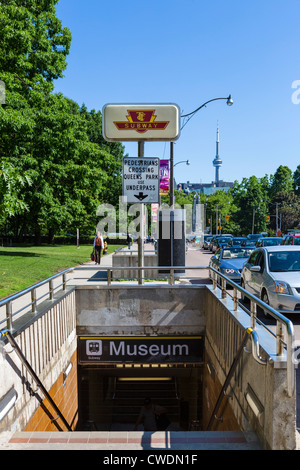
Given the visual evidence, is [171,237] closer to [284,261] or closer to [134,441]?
[284,261]

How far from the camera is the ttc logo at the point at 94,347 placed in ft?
32.6

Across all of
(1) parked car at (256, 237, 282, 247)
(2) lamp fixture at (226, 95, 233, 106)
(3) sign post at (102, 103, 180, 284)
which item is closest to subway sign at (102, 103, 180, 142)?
(3) sign post at (102, 103, 180, 284)

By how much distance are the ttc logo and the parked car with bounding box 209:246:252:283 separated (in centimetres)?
589

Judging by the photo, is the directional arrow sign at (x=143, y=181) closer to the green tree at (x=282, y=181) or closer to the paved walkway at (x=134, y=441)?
the paved walkway at (x=134, y=441)

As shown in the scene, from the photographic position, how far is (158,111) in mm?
8859

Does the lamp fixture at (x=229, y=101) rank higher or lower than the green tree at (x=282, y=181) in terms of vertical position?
lower

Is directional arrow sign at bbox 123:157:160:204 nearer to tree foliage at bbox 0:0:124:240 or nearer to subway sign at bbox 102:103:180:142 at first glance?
subway sign at bbox 102:103:180:142

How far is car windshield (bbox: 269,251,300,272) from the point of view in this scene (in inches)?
377

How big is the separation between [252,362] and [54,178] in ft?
66.6

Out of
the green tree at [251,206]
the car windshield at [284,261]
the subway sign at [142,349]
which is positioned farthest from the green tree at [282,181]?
the subway sign at [142,349]

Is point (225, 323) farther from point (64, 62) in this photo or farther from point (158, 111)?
point (64, 62)

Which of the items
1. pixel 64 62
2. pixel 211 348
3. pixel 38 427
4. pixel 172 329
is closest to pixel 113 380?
pixel 172 329

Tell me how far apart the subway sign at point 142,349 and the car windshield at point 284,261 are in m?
2.68

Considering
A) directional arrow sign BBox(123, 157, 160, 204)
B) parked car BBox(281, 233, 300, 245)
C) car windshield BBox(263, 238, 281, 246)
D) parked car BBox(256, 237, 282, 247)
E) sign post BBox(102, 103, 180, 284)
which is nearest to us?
directional arrow sign BBox(123, 157, 160, 204)
